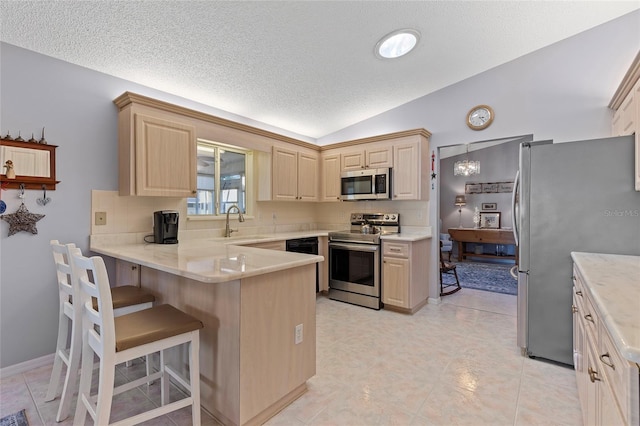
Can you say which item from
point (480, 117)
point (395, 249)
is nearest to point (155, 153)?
point (395, 249)

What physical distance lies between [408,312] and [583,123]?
2595mm

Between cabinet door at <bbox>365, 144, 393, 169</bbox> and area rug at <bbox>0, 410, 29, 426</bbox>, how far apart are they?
379 centimetres

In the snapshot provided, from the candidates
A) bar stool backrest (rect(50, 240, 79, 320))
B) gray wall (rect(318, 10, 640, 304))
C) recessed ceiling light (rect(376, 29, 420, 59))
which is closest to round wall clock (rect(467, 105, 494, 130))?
gray wall (rect(318, 10, 640, 304))

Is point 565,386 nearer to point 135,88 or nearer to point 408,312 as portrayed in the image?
point 408,312

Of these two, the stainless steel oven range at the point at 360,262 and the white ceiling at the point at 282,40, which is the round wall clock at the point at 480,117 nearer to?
the white ceiling at the point at 282,40

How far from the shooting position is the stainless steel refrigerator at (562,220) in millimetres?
2066

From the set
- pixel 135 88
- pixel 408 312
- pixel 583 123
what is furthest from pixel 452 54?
pixel 135 88

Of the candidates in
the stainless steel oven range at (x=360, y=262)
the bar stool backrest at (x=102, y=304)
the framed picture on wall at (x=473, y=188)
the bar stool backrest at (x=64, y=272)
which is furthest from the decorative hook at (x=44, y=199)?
the framed picture on wall at (x=473, y=188)

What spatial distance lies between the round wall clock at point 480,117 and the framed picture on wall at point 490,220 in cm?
428

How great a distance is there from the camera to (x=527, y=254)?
2414 mm

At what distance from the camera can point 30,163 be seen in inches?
87.7

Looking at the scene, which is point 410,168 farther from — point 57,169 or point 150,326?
point 57,169

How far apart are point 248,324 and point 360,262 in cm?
237

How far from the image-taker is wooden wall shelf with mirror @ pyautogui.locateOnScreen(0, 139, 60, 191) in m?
2.14
